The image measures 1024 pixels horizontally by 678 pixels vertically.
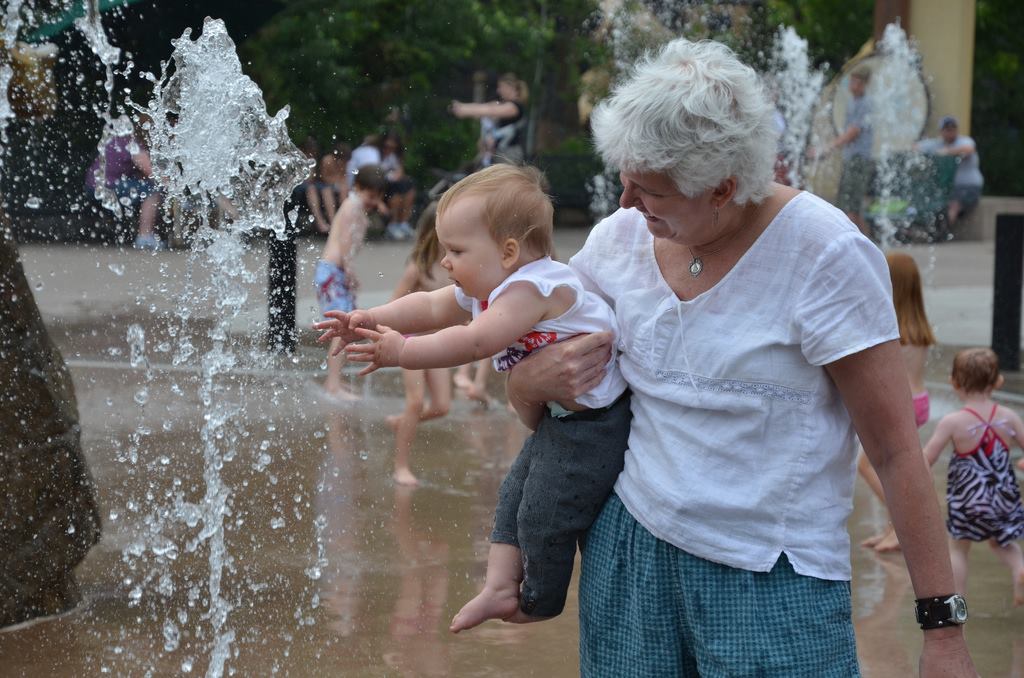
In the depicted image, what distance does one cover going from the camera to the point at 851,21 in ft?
82.8

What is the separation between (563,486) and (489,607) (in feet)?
1.00

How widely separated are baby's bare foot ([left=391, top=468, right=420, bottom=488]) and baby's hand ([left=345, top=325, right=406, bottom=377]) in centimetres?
378

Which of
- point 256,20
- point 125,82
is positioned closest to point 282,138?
point 125,82

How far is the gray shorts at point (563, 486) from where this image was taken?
235cm

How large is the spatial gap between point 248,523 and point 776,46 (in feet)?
64.9

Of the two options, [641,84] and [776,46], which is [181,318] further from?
[776,46]

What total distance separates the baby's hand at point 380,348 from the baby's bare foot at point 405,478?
3785 millimetres

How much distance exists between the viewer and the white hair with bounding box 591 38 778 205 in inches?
81.6

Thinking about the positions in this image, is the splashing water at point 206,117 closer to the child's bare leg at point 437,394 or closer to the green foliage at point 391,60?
the child's bare leg at point 437,394

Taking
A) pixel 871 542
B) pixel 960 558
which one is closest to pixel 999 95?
pixel 871 542

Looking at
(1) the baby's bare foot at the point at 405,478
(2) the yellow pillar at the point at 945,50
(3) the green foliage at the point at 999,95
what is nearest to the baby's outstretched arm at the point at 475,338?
(1) the baby's bare foot at the point at 405,478

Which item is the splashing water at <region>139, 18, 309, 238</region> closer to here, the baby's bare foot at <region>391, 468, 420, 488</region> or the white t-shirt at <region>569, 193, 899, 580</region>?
the baby's bare foot at <region>391, 468, 420, 488</region>

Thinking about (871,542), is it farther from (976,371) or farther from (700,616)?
(700,616)

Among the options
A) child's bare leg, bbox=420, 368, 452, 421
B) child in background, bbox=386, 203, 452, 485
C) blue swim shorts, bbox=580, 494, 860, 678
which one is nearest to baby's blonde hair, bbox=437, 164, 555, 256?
blue swim shorts, bbox=580, 494, 860, 678
